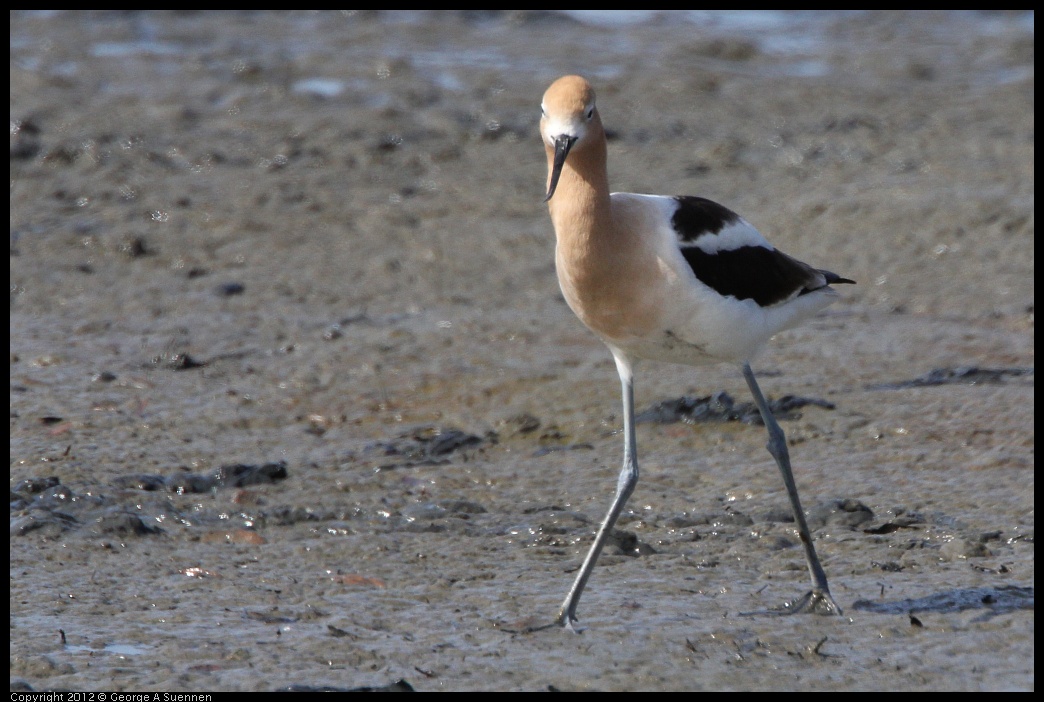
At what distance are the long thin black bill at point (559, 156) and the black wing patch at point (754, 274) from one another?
1.53ft

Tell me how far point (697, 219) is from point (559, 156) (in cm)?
54

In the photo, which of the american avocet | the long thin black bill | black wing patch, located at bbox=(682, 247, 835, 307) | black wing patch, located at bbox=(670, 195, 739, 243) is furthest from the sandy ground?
the long thin black bill

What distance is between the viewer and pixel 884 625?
4000 millimetres

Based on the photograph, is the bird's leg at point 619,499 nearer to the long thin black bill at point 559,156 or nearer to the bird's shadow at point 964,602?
the long thin black bill at point 559,156

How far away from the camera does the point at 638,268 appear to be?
13.4 ft

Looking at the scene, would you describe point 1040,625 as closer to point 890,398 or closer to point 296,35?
point 890,398

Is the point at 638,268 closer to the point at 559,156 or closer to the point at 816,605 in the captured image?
the point at 559,156

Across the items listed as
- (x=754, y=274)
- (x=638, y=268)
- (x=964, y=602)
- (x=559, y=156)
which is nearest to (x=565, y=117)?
(x=559, y=156)

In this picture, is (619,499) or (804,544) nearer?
(804,544)

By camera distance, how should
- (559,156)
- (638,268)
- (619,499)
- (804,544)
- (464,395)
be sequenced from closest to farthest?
(559,156)
(638,268)
(804,544)
(619,499)
(464,395)

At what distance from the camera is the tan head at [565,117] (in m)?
4.01

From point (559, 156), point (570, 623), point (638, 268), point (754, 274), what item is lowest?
point (570, 623)

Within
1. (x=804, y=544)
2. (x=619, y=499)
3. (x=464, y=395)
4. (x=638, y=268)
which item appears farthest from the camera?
(x=464, y=395)
